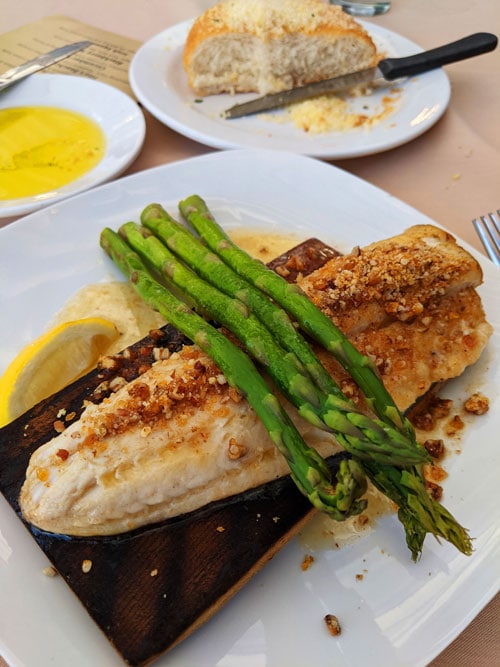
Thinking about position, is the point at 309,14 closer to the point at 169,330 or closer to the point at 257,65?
the point at 257,65

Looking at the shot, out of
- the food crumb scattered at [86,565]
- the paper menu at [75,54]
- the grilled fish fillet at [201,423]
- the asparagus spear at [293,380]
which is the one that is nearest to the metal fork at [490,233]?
the grilled fish fillet at [201,423]

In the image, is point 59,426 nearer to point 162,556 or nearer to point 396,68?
point 162,556

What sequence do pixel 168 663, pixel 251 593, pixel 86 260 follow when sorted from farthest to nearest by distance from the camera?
pixel 86 260, pixel 251 593, pixel 168 663

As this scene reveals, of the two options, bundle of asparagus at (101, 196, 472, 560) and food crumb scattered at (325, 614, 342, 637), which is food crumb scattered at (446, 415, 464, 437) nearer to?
bundle of asparagus at (101, 196, 472, 560)

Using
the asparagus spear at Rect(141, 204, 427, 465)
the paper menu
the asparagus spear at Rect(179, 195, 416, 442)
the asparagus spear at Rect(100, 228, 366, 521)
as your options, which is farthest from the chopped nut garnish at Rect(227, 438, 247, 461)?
the paper menu

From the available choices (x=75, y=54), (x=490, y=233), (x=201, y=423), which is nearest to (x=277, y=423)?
(x=201, y=423)

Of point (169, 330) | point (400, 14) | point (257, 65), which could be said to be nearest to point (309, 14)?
point (257, 65)
